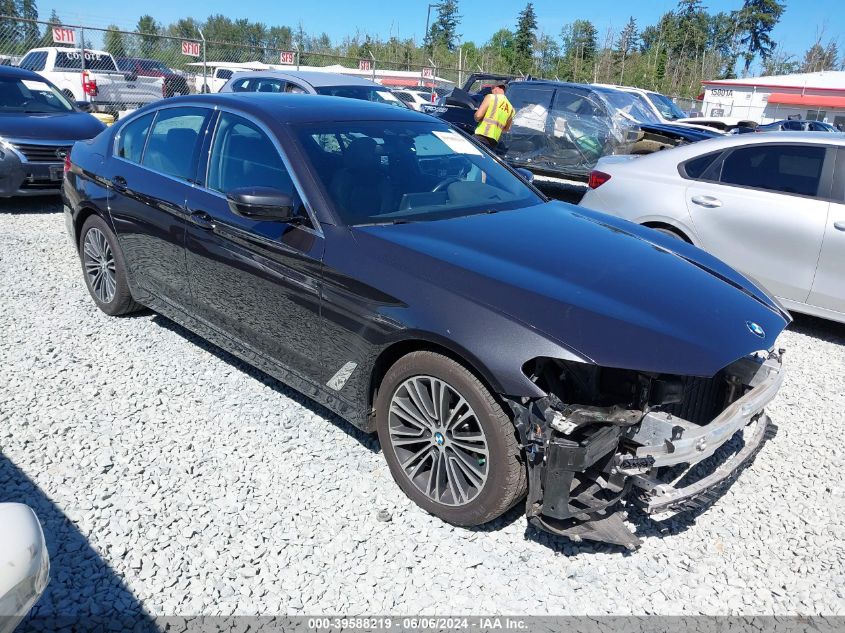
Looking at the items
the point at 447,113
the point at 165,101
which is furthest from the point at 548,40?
the point at 165,101

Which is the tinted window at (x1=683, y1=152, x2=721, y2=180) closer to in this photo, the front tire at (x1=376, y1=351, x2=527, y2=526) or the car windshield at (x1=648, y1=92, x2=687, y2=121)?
the front tire at (x1=376, y1=351, x2=527, y2=526)

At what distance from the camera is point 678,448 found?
2525 millimetres

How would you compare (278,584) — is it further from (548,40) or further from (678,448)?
(548,40)

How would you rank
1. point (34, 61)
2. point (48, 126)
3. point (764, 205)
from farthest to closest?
1. point (34, 61)
2. point (48, 126)
3. point (764, 205)

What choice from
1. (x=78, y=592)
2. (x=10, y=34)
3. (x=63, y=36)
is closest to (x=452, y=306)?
(x=78, y=592)

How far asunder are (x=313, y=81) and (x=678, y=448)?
9131 mm

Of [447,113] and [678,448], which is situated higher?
[447,113]

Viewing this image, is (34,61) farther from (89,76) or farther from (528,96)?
(528,96)

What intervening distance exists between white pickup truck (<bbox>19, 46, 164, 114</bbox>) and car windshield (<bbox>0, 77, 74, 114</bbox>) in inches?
300

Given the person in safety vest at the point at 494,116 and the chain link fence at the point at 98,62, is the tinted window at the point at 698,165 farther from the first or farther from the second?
the chain link fence at the point at 98,62

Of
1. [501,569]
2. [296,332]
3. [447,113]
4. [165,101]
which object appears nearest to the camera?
[501,569]

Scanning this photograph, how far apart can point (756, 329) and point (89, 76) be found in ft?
58.2

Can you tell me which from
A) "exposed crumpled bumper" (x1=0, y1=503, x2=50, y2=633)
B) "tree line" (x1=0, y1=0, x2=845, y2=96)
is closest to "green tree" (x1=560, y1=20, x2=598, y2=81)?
"tree line" (x1=0, y1=0, x2=845, y2=96)

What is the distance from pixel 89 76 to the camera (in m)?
16.4
